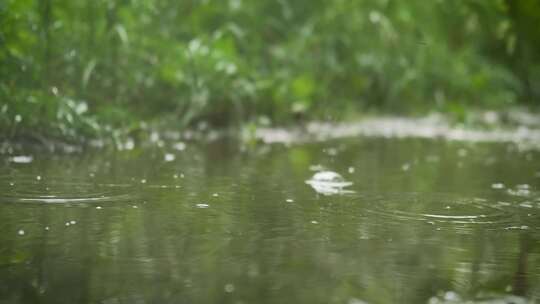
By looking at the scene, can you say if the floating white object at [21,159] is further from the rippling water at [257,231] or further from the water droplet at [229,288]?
the water droplet at [229,288]

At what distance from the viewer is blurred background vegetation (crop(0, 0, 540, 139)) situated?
5648 mm

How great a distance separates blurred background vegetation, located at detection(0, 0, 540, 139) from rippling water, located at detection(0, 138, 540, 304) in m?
0.60

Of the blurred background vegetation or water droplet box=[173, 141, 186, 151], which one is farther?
water droplet box=[173, 141, 186, 151]

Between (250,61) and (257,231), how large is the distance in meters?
4.84

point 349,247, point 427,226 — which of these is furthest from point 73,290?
point 427,226

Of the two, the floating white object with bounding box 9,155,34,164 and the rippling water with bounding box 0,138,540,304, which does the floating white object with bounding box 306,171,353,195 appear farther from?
the floating white object with bounding box 9,155,34,164

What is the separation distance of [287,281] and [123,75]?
4.10 metres

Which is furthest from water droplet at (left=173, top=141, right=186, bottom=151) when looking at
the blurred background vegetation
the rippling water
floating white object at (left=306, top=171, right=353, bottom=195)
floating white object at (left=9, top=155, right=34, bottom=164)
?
floating white object at (left=306, top=171, right=353, bottom=195)

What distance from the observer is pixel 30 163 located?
5.05 metres

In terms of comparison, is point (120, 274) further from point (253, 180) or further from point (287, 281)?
point (253, 180)

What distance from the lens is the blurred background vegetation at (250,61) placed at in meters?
5.65

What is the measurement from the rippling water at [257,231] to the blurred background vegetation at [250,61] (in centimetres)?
60

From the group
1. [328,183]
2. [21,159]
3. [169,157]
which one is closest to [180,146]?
[169,157]

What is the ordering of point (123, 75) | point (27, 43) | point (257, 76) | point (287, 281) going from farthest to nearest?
point (257, 76) < point (123, 75) < point (27, 43) < point (287, 281)
